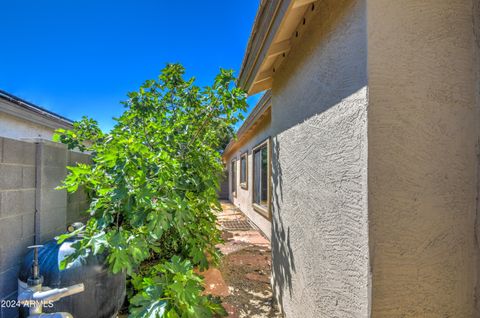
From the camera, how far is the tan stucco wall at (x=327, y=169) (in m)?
1.40

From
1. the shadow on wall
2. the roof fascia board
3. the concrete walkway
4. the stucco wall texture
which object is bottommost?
the concrete walkway

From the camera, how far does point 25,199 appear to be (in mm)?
2314

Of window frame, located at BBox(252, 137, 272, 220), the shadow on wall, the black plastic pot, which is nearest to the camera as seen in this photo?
the black plastic pot

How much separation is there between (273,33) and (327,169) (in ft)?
4.73

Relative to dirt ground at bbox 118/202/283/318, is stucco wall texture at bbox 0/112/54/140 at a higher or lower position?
higher

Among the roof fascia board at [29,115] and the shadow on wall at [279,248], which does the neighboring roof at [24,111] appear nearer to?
the roof fascia board at [29,115]

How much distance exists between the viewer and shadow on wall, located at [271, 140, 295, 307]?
9.02ft

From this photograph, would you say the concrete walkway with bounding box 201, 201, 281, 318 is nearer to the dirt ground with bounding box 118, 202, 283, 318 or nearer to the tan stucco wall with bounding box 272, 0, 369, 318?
the dirt ground with bounding box 118, 202, 283, 318

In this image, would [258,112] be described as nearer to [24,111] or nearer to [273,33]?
[273,33]

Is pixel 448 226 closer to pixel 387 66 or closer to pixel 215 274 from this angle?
pixel 387 66

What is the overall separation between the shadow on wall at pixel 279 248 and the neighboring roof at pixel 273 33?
1115 mm

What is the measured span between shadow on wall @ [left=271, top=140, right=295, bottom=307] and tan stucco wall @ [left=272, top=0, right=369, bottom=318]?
0.02m

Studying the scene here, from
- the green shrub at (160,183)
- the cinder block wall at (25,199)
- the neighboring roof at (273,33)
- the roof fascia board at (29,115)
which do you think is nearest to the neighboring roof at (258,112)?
the green shrub at (160,183)

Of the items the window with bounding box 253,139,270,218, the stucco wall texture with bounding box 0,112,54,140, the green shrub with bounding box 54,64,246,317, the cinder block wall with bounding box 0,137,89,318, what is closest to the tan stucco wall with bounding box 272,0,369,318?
the green shrub with bounding box 54,64,246,317
